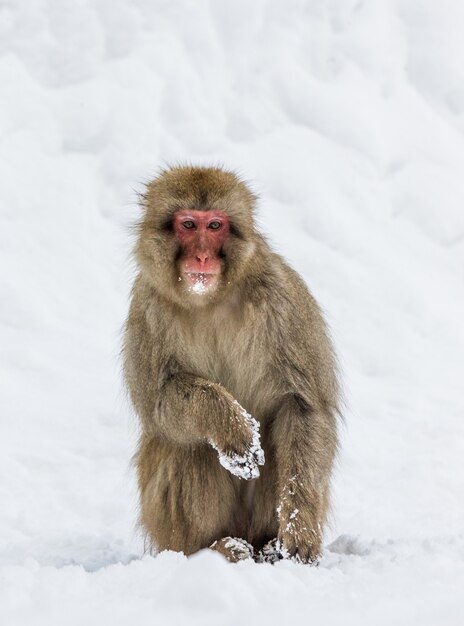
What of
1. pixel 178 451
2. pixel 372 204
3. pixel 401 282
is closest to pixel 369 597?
pixel 178 451

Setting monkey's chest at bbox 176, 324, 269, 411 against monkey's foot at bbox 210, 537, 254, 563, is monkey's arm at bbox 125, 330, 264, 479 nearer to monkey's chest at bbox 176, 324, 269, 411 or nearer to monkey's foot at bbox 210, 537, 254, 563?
monkey's chest at bbox 176, 324, 269, 411

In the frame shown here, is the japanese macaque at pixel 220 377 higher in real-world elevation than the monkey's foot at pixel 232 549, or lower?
higher

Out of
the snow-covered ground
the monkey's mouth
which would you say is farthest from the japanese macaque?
the snow-covered ground

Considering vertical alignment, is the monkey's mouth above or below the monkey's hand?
above

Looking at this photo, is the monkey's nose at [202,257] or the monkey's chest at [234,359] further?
the monkey's chest at [234,359]

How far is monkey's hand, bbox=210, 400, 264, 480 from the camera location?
444 cm

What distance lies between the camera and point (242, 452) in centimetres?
445

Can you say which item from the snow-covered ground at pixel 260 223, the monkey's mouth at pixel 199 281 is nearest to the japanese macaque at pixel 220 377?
the monkey's mouth at pixel 199 281

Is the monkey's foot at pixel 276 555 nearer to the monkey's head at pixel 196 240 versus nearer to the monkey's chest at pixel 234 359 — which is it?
the monkey's chest at pixel 234 359

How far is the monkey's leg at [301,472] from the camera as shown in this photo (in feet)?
15.0

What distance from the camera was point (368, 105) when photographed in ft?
34.2

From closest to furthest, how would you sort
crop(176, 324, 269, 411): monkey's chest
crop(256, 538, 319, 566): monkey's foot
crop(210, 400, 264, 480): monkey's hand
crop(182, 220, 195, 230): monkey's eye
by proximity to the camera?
crop(210, 400, 264, 480): monkey's hand → crop(256, 538, 319, 566): monkey's foot → crop(182, 220, 195, 230): monkey's eye → crop(176, 324, 269, 411): monkey's chest

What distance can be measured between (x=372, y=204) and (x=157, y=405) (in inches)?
209

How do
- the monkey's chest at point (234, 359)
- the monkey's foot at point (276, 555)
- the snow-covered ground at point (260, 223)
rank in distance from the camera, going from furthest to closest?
the snow-covered ground at point (260, 223) → the monkey's chest at point (234, 359) → the monkey's foot at point (276, 555)
